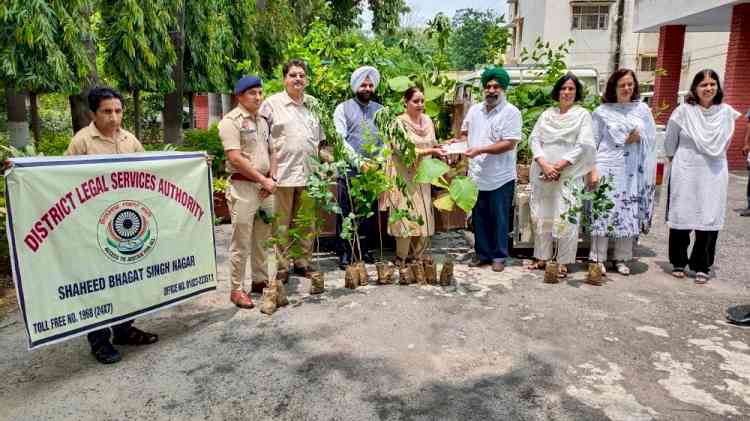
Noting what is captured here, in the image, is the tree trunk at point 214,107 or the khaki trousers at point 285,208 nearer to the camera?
the khaki trousers at point 285,208

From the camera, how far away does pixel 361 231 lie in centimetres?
538

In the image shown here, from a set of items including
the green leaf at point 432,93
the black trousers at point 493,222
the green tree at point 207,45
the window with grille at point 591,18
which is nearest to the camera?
the black trousers at point 493,222

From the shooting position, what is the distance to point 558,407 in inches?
107

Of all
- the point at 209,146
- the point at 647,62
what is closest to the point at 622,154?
the point at 209,146

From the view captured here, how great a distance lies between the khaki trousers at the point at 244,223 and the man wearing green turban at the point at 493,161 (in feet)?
6.22

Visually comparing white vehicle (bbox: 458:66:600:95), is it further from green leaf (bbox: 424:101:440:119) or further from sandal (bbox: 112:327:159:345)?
sandal (bbox: 112:327:159:345)

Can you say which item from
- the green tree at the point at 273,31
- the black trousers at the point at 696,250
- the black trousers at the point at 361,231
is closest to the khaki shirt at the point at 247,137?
the black trousers at the point at 361,231

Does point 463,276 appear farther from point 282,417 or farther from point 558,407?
point 282,417

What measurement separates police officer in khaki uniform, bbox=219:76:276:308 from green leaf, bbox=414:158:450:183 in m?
1.17

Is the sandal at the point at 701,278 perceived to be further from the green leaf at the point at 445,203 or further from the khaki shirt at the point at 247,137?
the khaki shirt at the point at 247,137

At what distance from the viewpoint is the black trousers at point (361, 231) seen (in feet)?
16.4

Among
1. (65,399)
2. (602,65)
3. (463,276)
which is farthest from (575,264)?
(602,65)

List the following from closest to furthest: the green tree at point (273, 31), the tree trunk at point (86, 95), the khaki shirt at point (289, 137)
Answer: the khaki shirt at point (289, 137) < the tree trunk at point (86, 95) < the green tree at point (273, 31)

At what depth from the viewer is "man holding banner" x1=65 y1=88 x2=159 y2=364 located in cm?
313
